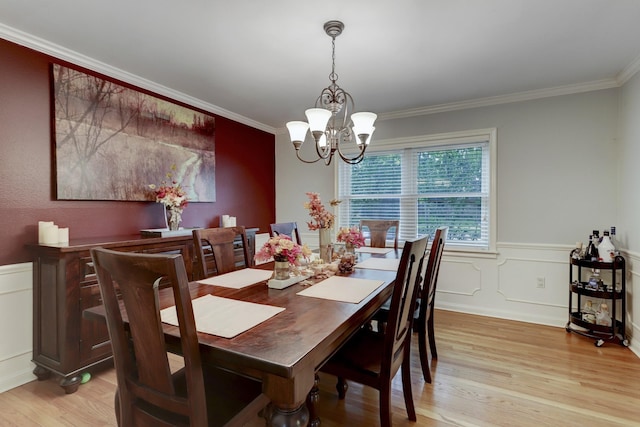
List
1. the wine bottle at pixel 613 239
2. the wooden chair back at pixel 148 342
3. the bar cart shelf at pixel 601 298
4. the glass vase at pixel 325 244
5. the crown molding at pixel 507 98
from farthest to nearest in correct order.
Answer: the crown molding at pixel 507 98
the wine bottle at pixel 613 239
the bar cart shelf at pixel 601 298
the glass vase at pixel 325 244
the wooden chair back at pixel 148 342

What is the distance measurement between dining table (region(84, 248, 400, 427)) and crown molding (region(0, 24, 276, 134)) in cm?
209

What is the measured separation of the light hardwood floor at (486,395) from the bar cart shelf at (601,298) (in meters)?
0.12

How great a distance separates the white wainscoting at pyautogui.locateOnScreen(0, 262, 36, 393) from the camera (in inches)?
84.4

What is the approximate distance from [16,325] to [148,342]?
1.93 m

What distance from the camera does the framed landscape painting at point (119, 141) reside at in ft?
7.98

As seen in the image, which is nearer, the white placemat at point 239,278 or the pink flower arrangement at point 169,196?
the white placemat at point 239,278

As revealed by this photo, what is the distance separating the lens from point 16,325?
2.20 m

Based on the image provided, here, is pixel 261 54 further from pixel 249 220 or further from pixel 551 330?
pixel 551 330

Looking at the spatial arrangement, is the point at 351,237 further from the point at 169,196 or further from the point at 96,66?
the point at 96,66

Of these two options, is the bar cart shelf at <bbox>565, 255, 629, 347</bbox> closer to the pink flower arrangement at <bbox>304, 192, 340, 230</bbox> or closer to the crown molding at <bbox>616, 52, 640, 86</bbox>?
the crown molding at <bbox>616, 52, 640, 86</bbox>

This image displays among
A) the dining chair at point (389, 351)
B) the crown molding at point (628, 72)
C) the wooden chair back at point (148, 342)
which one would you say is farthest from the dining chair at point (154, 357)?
the crown molding at point (628, 72)

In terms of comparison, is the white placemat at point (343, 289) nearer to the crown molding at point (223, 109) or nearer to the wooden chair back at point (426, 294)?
the wooden chair back at point (426, 294)

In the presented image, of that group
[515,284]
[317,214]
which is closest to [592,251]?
[515,284]

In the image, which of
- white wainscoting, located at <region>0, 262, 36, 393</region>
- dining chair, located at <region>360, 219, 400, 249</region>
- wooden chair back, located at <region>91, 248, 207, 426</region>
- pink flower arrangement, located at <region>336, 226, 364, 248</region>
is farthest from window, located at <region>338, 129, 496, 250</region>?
wooden chair back, located at <region>91, 248, 207, 426</region>
